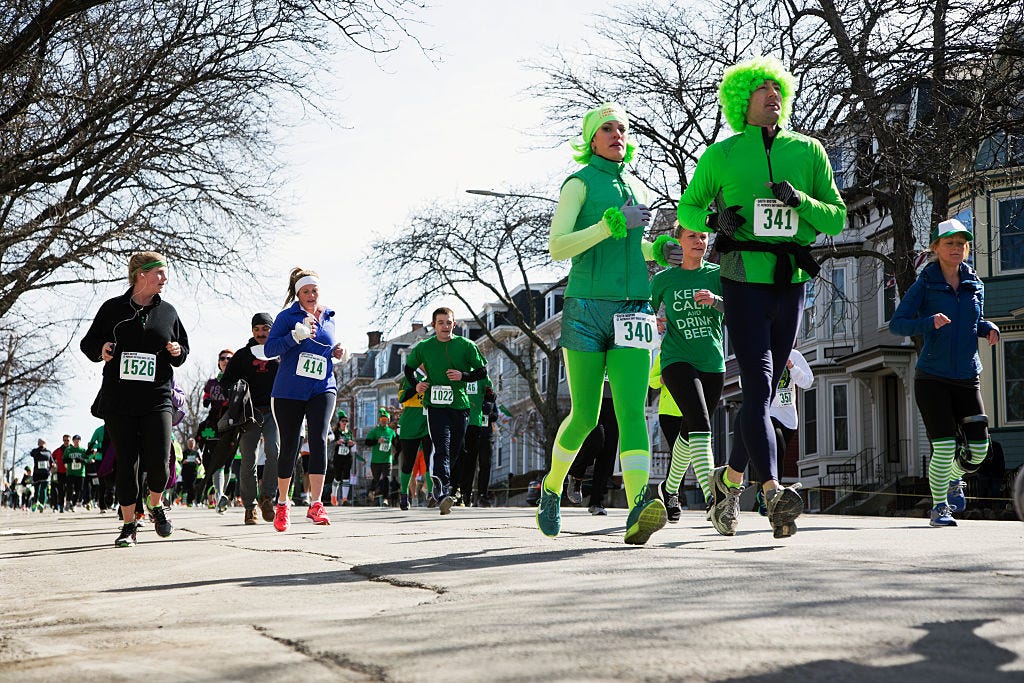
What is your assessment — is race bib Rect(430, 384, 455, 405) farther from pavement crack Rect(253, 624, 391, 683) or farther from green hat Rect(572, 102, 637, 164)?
pavement crack Rect(253, 624, 391, 683)

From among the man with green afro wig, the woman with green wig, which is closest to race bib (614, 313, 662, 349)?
the woman with green wig

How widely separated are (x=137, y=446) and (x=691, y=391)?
12.7 ft

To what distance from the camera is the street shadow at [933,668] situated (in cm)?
293

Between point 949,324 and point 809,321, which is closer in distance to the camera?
point 949,324

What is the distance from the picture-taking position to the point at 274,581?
18.2 ft

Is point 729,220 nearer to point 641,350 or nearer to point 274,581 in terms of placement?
point 641,350

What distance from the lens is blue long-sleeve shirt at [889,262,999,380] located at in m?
9.62

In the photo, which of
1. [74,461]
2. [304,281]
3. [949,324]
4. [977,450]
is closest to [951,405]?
[977,450]

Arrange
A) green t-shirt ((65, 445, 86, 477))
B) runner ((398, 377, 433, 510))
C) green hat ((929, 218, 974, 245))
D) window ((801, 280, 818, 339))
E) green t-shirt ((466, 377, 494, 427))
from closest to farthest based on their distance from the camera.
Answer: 1. green hat ((929, 218, 974, 245))
2. green t-shirt ((466, 377, 494, 427))
3. runner ((398, 377, 433, 510))
4. green t-shirt ((65, 445, 86, 477))
5. window ((801, 280, 818, 339))

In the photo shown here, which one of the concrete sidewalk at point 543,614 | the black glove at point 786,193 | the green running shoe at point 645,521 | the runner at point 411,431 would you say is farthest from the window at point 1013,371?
the green running shoe at point 645,521

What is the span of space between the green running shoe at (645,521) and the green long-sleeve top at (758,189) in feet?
3.94

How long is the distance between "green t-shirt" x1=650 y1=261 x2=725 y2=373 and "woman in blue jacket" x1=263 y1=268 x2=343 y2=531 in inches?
108

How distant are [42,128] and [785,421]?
1369 cm

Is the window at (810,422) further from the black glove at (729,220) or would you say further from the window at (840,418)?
the black glove at (729,220)
